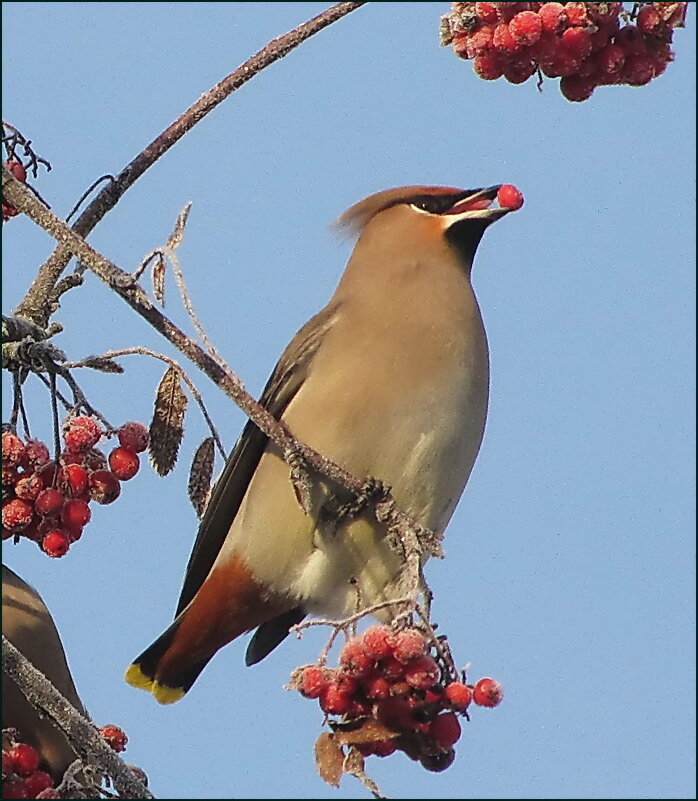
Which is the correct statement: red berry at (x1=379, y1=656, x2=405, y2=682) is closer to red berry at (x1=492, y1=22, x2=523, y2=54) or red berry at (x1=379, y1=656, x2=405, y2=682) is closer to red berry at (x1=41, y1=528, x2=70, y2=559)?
red berry at (x1=41, y1=528, x2=70, y2=559)

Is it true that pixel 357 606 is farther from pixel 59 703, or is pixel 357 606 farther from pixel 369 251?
pixel 59 703

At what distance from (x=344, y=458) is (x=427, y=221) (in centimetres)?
97

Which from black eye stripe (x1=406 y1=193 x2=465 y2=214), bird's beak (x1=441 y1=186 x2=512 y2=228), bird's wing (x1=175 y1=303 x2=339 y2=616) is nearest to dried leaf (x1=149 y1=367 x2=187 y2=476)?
bird's wing (x1=175 y1=303 x2=339 y2=616)

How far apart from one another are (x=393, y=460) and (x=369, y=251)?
896 mm

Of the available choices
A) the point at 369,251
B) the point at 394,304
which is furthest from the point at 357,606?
the point at 369,251

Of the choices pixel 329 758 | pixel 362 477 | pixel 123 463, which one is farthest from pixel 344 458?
pixel 329 758

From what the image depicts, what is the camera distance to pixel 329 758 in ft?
8.32

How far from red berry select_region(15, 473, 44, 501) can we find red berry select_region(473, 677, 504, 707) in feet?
3.23

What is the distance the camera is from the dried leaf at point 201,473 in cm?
304

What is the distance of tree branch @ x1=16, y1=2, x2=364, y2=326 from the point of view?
10.1ft

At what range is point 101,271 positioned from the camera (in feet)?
8.42

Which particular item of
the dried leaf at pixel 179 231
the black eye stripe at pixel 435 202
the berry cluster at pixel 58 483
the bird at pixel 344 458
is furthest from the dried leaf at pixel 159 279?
the black eye stripe at pixel 435 202

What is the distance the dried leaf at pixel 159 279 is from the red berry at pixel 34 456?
20.3 inches

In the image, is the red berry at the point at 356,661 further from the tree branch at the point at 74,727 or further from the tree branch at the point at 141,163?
the tree branch at the point at 141,163
